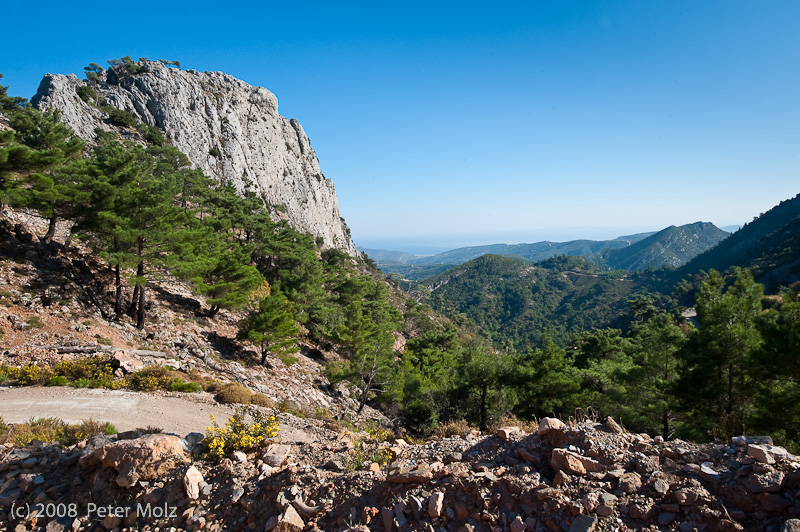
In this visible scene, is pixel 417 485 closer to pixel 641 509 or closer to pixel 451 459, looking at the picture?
pixel 451 459

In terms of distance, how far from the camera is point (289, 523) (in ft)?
13.3

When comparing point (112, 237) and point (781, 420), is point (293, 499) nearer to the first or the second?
point (781, 420)

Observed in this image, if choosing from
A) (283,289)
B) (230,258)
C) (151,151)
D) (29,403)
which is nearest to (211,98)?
(151,151)

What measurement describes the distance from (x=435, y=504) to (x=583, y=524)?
1.54 meters

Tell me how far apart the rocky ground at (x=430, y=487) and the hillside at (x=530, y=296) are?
89.1 m

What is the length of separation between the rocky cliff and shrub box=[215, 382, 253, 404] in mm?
45123

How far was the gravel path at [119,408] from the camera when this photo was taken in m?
8.20

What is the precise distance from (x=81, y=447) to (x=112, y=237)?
36.0 ft

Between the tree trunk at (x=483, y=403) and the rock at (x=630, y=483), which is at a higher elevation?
the rock at (x=630, y=483)

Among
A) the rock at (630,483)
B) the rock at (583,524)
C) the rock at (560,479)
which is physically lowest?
the rock at (583,524)

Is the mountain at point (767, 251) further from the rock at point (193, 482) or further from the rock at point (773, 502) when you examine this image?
the rock at point (193, 482)

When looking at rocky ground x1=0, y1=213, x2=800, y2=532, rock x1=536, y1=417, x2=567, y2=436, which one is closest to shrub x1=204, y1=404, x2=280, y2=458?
rocky ground x1=0, y1=213, x2=800, y2=532

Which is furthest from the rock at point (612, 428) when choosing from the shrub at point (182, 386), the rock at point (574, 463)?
the shrub at point (182, 386)

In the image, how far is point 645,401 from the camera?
494 inches
